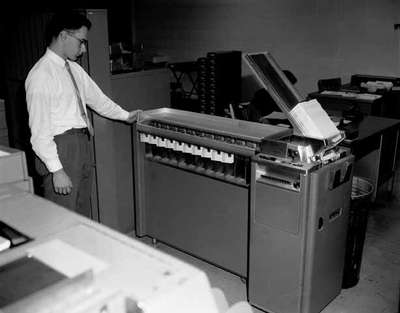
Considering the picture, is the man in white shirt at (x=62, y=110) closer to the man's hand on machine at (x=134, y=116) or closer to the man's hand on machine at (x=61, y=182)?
the man's hand on machine at (x=61, y=182)

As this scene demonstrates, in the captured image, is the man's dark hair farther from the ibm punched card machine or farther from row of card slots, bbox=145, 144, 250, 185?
row of card slots, bbox=145, 144, 250, 185

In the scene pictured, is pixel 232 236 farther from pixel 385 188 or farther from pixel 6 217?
pixel 385 188

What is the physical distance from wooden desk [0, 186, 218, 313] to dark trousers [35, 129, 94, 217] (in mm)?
1568

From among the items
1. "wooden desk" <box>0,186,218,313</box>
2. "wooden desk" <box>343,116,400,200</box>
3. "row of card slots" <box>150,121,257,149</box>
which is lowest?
"wooden desk" <box>343,116,400,200</box>

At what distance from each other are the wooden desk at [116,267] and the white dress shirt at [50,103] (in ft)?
4.69

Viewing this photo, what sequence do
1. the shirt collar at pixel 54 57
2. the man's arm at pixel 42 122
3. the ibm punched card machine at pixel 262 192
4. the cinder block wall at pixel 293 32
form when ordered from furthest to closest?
the cinder block wall at pixel 293 32 < the shirt collar at pixel 54 57 < the man's arm at pixel 42 122 < the ibm punched card machine at pixel 262 192

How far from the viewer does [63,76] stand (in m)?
2.74

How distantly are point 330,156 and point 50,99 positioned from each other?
154 centimetres

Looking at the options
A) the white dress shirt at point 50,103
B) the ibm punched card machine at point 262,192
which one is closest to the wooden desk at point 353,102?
the ibm punched card machine at point 262,192

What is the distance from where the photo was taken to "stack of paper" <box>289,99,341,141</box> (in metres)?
2.40

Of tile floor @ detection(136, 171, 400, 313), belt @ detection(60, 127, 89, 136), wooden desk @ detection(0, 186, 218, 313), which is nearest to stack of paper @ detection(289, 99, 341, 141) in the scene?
tile floor @ detection(136, 171, 400, 313)

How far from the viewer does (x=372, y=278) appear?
3002mm

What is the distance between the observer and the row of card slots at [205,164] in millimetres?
2752

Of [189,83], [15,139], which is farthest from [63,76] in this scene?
[189,83]
